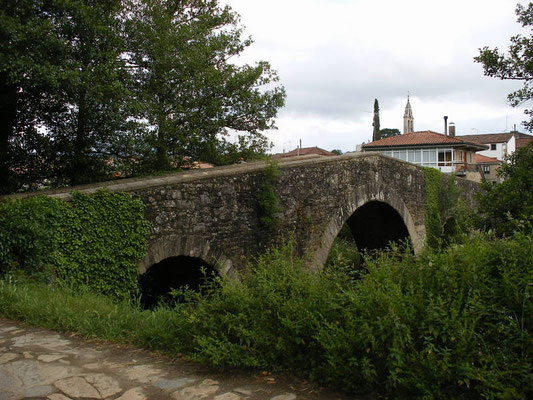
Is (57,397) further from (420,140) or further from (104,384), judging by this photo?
(420,140)

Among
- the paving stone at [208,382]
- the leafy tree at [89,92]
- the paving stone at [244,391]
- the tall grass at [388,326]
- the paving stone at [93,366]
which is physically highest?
the leafy tree at [89,92]

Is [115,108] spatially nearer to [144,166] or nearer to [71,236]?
[144,166]

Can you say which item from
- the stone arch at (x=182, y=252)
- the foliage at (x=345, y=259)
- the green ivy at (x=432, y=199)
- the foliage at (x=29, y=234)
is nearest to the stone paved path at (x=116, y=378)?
the foliage at (x=345, y=259)

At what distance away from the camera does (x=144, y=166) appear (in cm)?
1203

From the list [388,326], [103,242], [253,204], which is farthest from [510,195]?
[388,326]

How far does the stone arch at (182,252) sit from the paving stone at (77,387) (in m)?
3.61

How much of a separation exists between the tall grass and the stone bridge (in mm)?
1109

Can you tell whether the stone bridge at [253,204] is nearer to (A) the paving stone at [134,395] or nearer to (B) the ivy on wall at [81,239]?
(B) the ivy on wall at [81,239]

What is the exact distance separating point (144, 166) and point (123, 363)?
357 inches

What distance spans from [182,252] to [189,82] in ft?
21.0

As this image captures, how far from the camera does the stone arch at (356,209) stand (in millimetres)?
10508

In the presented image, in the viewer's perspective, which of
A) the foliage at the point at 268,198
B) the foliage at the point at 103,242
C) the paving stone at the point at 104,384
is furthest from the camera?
the foliage at the point at 268,198

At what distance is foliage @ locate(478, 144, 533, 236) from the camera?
8.98m

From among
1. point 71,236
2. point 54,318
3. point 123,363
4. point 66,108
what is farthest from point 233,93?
point 123,363
